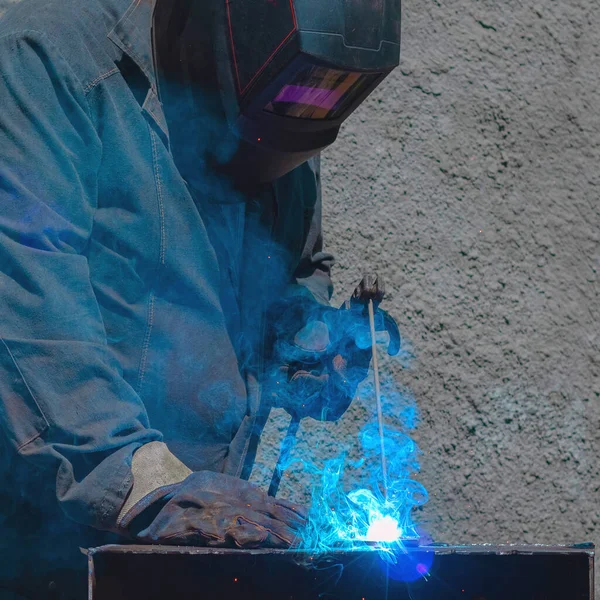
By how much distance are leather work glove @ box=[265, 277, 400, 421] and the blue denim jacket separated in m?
0.10

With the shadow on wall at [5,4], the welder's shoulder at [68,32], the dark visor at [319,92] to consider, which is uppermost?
the welder's shoulder at [68,32]

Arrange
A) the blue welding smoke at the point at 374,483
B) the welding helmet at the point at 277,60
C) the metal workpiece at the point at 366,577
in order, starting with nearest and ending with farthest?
the metal workpiece at the point at 366,577 < the welding helmet at the point at 277,60 < the blue welding smoke at the point at 374,483

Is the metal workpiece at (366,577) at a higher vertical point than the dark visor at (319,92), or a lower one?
lower

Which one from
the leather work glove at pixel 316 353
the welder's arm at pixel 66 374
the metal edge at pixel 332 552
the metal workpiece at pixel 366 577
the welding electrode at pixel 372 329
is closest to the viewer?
the metal edge at pixel 332 552

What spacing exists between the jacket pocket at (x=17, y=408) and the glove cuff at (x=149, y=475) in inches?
6.4

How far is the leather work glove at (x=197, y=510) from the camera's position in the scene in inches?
49.6

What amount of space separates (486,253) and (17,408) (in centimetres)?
164

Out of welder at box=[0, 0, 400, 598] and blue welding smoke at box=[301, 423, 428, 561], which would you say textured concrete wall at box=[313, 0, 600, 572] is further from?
welder at box=[0, 0, 400, 598]

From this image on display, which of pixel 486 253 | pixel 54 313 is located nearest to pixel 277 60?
pixel 54 313

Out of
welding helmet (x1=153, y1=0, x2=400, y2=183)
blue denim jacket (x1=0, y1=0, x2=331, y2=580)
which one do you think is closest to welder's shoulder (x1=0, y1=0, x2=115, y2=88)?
blue denim jacket (x1=0, y1=0, x2=331, y2=580)

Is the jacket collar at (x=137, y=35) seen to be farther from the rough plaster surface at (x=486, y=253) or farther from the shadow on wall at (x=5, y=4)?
the rough plaster surface at (x=486, y=253)

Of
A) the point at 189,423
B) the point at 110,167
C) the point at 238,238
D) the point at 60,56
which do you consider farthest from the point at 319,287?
the point at 60,56

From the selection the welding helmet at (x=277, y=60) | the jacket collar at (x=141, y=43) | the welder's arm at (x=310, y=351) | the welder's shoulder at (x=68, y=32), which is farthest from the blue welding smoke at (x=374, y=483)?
the welder's shoulder at (x=68, y=32)

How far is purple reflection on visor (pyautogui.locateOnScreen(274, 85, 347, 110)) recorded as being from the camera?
5.24 ft
